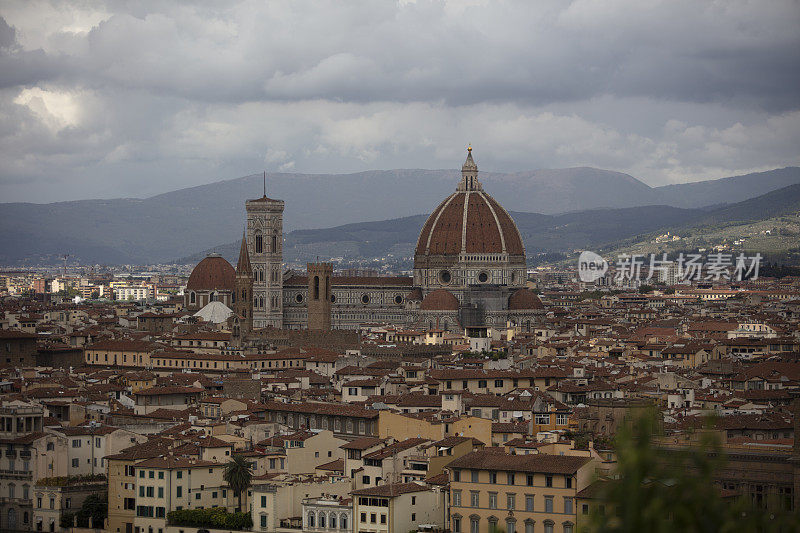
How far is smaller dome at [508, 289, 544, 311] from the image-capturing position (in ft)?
441

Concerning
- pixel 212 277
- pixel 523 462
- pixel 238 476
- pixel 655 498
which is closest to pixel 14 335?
pixel 238 476

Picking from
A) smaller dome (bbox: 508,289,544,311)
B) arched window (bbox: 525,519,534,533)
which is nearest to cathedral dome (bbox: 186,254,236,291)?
smaller dome (bbox: 508,289,544,311)

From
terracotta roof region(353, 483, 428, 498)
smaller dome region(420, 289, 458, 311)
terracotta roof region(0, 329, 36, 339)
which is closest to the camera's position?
terracotta roof region(353, 483, 428, 498)

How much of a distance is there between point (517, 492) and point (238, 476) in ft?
28.5

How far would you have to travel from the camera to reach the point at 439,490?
138 ft

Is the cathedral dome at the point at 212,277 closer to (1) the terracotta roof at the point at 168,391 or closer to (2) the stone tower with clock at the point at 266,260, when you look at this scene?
(2) the stone tower with clock at the point at 266,260

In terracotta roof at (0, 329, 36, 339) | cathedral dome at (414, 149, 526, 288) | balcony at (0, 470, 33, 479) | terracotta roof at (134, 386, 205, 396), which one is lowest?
balcony at (0, 470, 33, 479)

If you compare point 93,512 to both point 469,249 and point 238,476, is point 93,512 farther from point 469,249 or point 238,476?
point 469,249

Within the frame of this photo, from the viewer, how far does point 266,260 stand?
14038cm

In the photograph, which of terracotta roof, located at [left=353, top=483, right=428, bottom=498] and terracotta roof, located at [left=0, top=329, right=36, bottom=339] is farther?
terracotta roof, located at [left=0, top=329, right=36, bottom=339]

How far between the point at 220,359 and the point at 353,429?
3253 centimetres

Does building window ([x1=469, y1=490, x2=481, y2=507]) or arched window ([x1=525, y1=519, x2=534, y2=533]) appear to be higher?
building window ([x1=469, y1=490, x2=481, y2=507])

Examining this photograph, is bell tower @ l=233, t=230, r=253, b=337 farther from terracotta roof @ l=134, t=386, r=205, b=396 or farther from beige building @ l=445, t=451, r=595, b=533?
beige building @ l=445, t=451, r=595, b=533

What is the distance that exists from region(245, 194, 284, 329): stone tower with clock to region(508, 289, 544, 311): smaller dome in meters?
19.6
